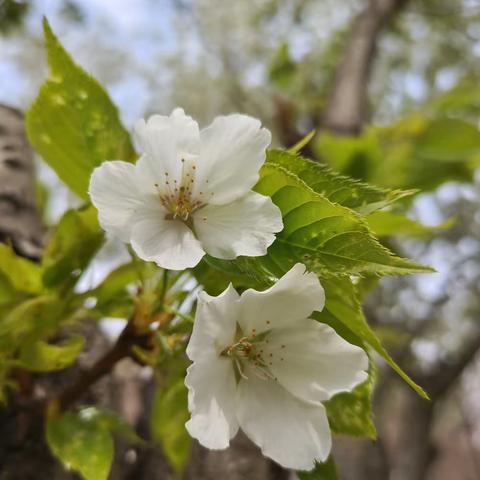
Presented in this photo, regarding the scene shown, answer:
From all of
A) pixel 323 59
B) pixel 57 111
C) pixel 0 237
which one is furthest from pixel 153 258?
pixel 323 59

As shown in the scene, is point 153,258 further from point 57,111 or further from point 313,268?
point 57,111

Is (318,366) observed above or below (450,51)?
above

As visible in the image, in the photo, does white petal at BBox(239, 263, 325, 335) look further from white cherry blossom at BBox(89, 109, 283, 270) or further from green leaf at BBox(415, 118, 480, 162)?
green leaf at BBox(415, 118, 480, 162)

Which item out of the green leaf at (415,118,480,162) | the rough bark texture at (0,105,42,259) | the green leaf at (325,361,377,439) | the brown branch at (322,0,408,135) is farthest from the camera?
the brown branch at (322,0,408,135)

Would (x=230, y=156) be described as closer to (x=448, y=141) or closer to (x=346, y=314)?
(x=346, y=314)

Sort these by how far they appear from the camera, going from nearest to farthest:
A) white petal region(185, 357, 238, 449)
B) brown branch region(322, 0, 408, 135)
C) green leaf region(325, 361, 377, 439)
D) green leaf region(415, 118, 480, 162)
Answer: white petal region(185, 357, 238, 449)
green leaf region(325, 361, 377, 439)
green leaf region(415, 118, 480, 162)
brown branch region(322, 0, 408, 135)

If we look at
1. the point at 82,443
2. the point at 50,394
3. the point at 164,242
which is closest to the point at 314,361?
the point at 164,242

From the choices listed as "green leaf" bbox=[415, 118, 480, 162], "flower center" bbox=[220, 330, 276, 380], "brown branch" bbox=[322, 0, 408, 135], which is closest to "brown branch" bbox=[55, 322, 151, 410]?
"flower center" bbox=[220, 330, 276, 380]

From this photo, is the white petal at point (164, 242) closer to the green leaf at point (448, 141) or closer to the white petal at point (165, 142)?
the white petal at point (165, 142)
